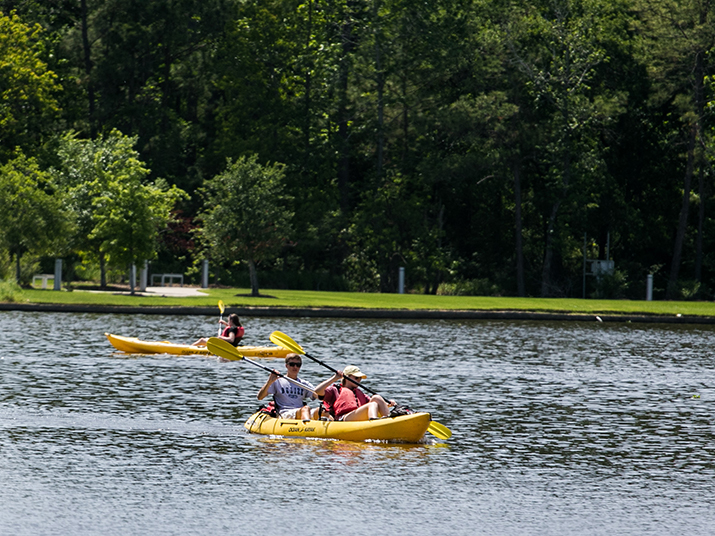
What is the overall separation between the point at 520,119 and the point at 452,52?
5.36 meters

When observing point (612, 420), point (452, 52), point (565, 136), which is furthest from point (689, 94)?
point (612, 420)

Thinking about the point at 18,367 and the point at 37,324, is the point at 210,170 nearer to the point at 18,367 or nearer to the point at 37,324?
the point at 37,324

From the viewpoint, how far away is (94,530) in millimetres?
11250

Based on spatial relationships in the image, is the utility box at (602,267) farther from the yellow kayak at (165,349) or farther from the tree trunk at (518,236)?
the yellow kayak at (165,349)

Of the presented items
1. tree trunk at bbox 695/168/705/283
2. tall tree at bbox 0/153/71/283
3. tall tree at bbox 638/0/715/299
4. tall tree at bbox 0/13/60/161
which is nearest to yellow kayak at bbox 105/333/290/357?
tall tree at bbox 0/153/71/283

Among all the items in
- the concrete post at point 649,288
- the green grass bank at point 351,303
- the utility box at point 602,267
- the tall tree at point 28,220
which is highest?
the tall tree at point 28,220

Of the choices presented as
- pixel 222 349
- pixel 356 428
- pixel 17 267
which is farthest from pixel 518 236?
pixel 356 428

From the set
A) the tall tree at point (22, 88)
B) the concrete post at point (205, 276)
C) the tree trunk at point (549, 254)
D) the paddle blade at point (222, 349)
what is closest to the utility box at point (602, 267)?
the tree trunk at point (549, 254)

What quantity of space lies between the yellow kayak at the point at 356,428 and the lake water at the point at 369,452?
19 centimetres

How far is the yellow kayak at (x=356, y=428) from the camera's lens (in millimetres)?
16562

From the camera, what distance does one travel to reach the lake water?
12109 millimetres

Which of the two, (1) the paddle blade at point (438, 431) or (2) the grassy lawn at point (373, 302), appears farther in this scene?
(2) the grassy lawn at point (373, 302)

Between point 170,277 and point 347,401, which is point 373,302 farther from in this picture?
point 347,401

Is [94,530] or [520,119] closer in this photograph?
[94,530]
